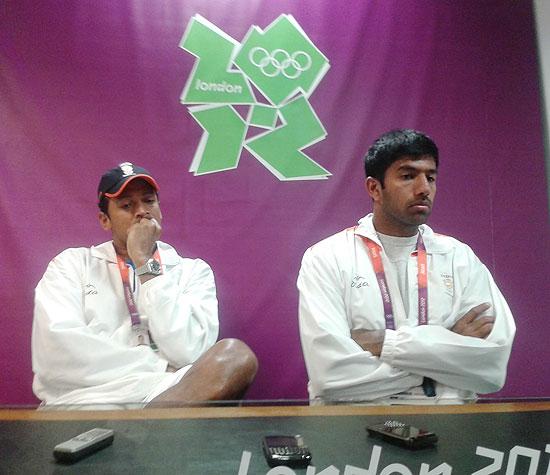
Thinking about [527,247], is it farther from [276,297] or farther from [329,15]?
[329,15]

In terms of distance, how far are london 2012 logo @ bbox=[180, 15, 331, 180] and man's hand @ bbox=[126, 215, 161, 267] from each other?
0.46m

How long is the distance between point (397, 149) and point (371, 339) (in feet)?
2.14

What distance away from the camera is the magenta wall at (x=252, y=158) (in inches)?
87.4

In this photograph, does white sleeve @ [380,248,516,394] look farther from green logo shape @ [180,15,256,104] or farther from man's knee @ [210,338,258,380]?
green logo shape @ [180,15,256,104]

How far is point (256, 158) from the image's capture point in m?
2.35

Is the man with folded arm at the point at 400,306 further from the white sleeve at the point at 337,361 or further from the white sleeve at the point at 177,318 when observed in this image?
the white sleeve at the point at 177,318

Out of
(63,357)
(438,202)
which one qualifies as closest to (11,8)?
(63,357)

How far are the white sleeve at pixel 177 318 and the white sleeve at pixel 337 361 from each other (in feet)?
1.10

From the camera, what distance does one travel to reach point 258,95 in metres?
2.38

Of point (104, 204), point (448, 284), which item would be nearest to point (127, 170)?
point (104, 204)

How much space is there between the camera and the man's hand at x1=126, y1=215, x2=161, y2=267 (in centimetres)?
185

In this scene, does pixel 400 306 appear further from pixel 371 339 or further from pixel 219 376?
pixel 219 376

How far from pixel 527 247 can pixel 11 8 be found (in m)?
2.32

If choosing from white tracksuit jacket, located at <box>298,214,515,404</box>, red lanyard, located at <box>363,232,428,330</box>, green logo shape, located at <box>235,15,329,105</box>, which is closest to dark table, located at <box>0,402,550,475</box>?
white tracksuit jacket, located at <box>298,214,515,404</box>
